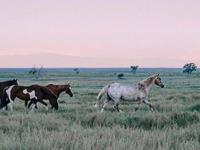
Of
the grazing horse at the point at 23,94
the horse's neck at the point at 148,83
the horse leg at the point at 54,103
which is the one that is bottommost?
→ the horse leg at the point at 54,103

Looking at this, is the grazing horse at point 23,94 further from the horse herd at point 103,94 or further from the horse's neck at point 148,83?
the horse's neck at point 148,83

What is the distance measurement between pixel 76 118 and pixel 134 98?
605 centimetres

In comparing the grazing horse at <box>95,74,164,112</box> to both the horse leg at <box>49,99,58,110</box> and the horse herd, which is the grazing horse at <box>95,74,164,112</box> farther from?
the horse leg at <box>49,99,58,110</box>

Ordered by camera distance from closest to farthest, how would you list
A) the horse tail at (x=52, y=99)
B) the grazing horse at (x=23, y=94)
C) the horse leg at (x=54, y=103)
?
the grazing horse at (x=23, y=94) → the horse leg at (x=54, y=103) → the horse tail at (x=52, y=99)

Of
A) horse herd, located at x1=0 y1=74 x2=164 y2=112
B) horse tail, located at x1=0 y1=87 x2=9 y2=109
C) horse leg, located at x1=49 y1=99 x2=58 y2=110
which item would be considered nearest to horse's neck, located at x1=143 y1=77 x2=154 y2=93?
horse herd, located at x1=0 y1=74 x2=164 y2=112

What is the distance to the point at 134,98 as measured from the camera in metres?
21.5

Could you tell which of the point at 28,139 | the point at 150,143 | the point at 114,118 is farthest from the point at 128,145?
the point at 114,118

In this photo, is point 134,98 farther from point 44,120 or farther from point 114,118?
point 44,120

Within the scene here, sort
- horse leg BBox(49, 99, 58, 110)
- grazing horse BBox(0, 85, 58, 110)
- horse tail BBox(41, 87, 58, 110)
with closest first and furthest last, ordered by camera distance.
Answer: grazing horse BBox(0, 85, 58, 110), horse leg BBox(49, 99, 58, 110), horse tail BBox(41, 87, 58, 110)

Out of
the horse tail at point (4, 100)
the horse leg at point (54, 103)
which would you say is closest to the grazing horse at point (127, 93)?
the horse leg at point (54, 103)

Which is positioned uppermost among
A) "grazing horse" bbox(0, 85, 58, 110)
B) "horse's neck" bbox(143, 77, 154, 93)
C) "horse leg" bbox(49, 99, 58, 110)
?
"horse's neck" bbox(143, 77, 154, 93)

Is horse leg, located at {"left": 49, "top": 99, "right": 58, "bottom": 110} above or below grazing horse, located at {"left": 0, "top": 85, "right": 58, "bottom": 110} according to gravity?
below

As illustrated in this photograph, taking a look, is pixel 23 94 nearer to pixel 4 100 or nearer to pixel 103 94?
pixel 4 100

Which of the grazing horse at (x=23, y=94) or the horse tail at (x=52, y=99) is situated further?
the horse tail at (x=52, y=99)
